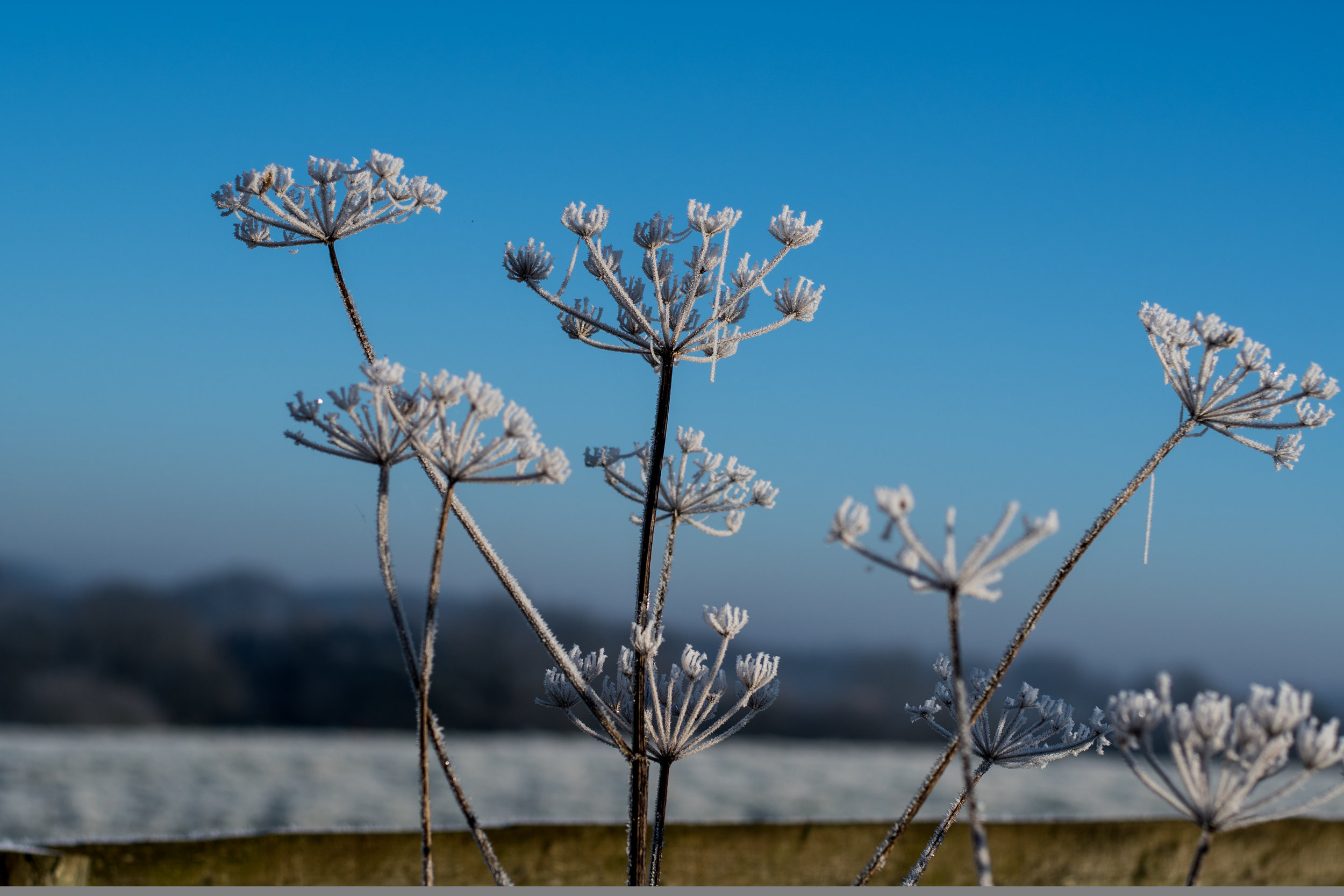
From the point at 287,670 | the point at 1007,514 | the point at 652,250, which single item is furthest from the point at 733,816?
the point at 287,670

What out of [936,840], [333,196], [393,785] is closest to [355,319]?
[333,196]

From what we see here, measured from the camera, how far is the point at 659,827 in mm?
1371

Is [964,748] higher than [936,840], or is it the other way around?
[964,748]

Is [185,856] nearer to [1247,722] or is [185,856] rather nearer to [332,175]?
[332,175]

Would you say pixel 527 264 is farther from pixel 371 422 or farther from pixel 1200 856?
pixel 1200 856

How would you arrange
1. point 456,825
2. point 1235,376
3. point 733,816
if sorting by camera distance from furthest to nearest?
point 733,816 → point 456,825 → point 1235,376

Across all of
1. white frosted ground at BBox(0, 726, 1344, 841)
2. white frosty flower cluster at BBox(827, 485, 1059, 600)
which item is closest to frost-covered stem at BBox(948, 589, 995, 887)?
white frosty flower cluster at BBox(827, 485, 1059, 600)

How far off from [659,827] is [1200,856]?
72 centimetres

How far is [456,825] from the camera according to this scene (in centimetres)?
208

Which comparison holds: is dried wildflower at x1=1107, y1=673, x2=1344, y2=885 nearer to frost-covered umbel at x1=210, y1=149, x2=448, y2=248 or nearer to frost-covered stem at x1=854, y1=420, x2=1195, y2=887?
frost-covered stem at x1=854, y1=420, x2=1195, y2=887

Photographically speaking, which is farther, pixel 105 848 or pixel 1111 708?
pixel 105 848

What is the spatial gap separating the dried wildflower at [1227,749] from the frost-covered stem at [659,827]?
650mm

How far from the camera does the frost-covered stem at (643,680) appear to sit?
1.25 metres

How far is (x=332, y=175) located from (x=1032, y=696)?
1.24 metres
